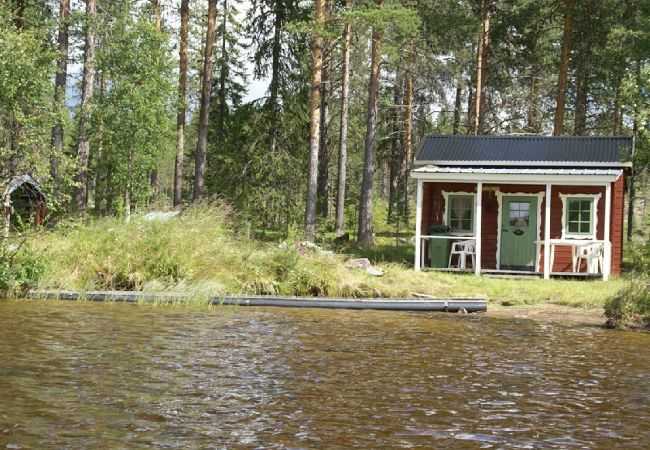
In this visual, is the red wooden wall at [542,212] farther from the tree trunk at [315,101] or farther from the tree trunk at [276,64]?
the tree trunk at [276,64]

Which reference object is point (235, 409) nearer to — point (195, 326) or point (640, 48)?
point (195, 326)

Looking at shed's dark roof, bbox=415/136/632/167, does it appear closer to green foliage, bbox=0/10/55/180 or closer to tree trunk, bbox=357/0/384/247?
tree trunk, bbox=357/0/384/247

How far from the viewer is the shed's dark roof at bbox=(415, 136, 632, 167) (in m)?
19.3

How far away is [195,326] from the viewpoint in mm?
9969

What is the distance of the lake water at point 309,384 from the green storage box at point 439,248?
786 cm

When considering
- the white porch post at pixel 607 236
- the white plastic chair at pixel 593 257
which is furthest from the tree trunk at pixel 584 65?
the white plastic chair at pixel 593 257

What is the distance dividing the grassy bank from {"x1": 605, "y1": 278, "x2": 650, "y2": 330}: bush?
194cm

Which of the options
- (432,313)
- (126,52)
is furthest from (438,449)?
(126,52)

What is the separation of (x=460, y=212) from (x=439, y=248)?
1.44 meters

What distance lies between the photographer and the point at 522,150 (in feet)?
66.3

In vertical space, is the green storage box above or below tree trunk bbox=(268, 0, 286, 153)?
below

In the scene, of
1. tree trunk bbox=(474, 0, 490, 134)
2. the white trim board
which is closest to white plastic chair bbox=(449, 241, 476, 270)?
the white trim board

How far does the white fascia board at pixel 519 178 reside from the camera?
17.1m

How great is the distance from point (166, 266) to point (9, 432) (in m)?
8.39
